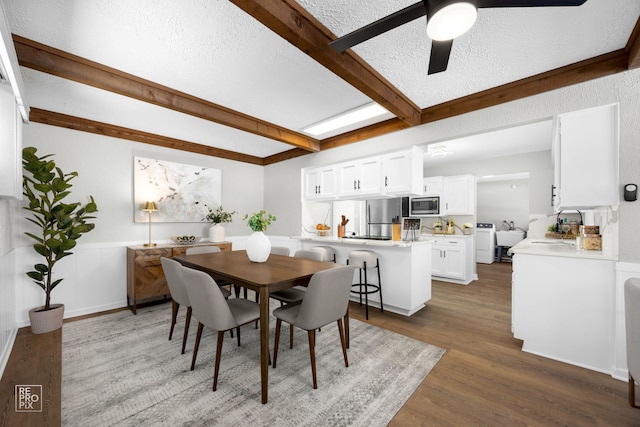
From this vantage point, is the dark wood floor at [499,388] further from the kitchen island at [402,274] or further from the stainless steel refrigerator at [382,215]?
the stainless steel refrigerator at [382,215]

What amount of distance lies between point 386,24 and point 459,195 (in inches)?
189

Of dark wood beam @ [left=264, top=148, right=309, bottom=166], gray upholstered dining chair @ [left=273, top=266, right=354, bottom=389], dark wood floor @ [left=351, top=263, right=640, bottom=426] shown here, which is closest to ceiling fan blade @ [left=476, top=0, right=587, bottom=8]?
gray upholstered dining chair @ [left=273, top=266, right=354, bottom=389]

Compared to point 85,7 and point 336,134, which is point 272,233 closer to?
point 336,134

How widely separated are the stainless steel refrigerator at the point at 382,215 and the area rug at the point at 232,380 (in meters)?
1.69

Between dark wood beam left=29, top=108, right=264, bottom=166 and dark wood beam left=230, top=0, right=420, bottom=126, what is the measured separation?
2.43m

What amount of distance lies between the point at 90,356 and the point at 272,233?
3.34 meters

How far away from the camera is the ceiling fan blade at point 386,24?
124cm

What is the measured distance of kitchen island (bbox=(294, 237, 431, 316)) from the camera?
10.6 ft

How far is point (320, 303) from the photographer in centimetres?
187

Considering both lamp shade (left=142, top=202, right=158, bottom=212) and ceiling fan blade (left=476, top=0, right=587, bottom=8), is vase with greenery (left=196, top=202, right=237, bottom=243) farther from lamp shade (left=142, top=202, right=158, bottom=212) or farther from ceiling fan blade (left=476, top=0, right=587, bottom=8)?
ceiling fan blade (left=476, top=0, right=587, bottom=8)

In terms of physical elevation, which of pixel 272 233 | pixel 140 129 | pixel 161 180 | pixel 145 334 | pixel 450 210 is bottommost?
pixel 145 334

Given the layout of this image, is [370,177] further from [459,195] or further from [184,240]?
[184,240]

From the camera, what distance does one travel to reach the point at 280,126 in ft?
12.2

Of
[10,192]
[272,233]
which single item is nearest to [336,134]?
[272,233]
